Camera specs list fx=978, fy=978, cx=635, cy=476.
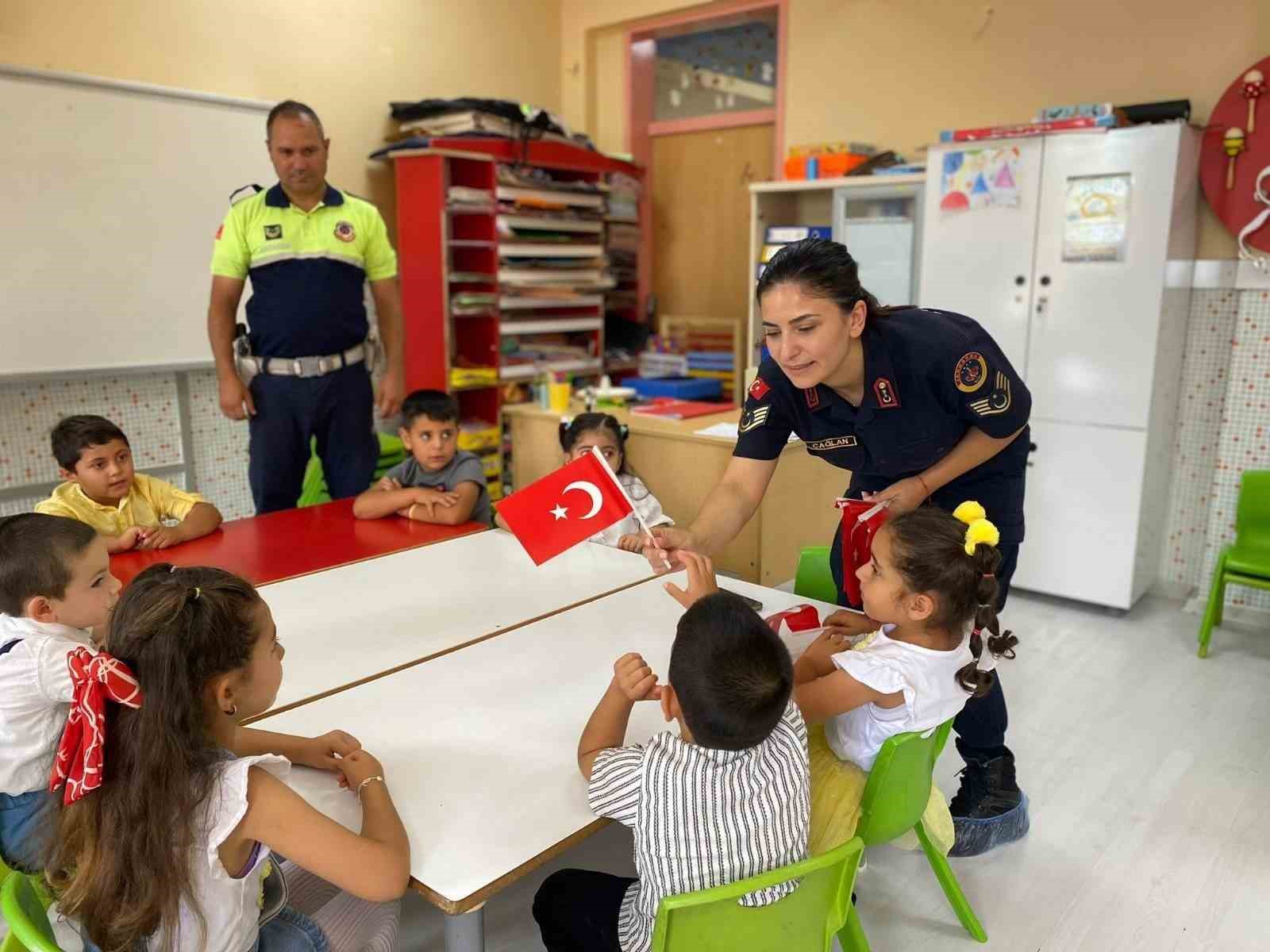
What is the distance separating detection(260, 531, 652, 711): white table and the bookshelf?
2.29 metres

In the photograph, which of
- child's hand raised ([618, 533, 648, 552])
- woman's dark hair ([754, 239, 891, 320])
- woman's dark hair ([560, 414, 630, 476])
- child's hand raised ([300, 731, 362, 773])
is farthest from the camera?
woman's dark hair ([560, 414, 630, 476])

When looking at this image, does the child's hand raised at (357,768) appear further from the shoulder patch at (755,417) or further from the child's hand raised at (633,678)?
the shoulder patch at (755,417)

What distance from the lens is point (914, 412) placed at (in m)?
1.98

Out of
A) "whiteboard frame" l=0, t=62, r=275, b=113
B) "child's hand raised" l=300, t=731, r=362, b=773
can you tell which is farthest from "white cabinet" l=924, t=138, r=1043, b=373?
"child's hand raised" l=300, t=731, r=362, b=773

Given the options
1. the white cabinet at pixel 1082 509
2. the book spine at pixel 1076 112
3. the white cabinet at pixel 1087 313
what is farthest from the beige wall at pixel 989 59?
the white cabinet at pixel 1082 509

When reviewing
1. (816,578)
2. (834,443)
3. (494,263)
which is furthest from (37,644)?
(494,263)

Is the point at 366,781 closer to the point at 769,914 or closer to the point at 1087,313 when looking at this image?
the point at 769,914

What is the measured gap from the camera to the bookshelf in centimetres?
462

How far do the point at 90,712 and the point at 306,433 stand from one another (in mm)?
2338

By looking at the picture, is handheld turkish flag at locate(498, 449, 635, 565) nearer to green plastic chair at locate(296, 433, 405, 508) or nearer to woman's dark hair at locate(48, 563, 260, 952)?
woman's dark hair at locate(48, 563, 260, 952)

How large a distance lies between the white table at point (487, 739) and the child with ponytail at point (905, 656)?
0.95 feet

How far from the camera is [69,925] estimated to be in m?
1.24

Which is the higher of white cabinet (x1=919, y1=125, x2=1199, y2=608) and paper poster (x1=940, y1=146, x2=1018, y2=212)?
paper poster (x1=940, y1=146, x2=1018, y2=212)

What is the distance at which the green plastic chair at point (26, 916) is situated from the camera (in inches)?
41.3
